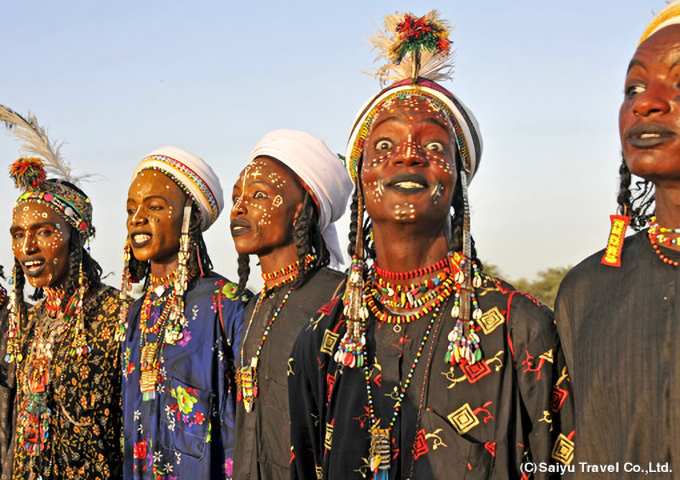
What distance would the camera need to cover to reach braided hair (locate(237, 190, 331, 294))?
5.21 metres

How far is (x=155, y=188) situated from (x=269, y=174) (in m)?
1.27

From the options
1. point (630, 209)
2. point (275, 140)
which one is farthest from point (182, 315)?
point (630, 209)

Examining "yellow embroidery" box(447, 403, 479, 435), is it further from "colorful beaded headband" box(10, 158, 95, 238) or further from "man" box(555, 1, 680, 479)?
"colorful beaded headband" box(10, 158, 95, 238)

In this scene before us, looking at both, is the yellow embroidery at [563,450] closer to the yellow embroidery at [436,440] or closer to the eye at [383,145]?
the yellow embroidery at [436,440]

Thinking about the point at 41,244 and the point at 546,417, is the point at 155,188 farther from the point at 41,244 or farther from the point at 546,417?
the point at 546,417

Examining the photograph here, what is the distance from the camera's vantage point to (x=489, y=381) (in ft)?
11.0

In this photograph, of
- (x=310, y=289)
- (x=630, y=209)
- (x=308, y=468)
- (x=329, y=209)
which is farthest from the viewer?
(x=329, y=209)

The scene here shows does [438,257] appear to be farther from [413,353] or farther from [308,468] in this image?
[308,468]

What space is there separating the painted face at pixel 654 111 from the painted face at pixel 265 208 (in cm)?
264

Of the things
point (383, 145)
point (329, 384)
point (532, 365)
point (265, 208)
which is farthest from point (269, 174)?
point (532, 365)

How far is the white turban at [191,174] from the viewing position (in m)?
6.20

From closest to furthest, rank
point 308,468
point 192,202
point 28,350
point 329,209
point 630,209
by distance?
point 630,209
point 308,468
point 329,209
point 192,202
point 28,350

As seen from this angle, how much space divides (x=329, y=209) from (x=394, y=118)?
176 centimetres

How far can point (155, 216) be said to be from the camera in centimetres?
605
